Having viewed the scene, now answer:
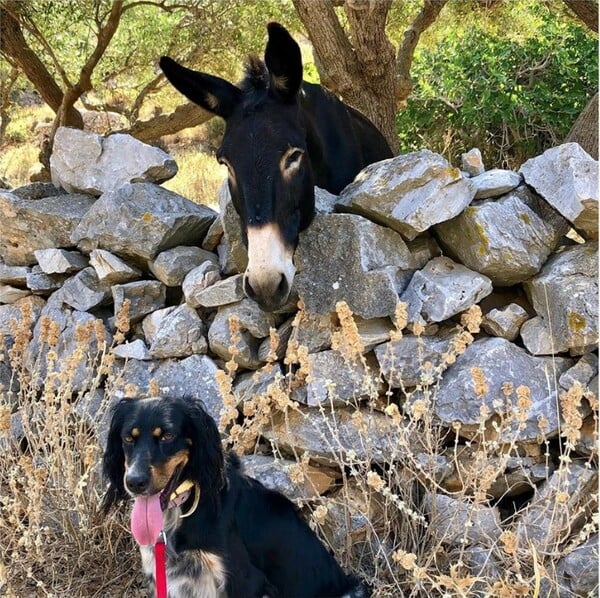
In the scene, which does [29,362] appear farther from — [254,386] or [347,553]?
[347,553]

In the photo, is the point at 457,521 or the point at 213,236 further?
the point at 213,236

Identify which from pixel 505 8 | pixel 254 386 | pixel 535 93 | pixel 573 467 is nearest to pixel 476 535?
pixel 573 467

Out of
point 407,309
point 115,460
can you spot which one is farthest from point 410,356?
point 115,460

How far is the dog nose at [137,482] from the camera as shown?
109 inches

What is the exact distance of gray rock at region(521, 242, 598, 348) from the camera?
3537 mm

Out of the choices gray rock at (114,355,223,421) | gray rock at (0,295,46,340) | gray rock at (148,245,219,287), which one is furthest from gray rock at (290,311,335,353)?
gray rock at (0,295,46,340)

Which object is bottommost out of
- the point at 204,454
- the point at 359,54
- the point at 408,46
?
the point at 204,454

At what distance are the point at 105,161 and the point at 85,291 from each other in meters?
0.94

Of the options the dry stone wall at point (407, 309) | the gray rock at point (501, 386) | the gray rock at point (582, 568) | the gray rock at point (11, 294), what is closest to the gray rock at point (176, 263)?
the dry stone wall at point (407, 309)

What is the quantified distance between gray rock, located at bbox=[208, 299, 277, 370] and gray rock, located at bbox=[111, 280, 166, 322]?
1.84ft

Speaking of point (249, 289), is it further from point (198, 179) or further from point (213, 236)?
point (198, 179)

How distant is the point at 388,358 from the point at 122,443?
1425 millimetres

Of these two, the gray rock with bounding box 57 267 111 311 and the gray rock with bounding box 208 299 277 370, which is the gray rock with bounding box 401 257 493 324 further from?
the gray rock with bounding box 57 267 111 311

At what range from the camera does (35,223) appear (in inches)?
192
